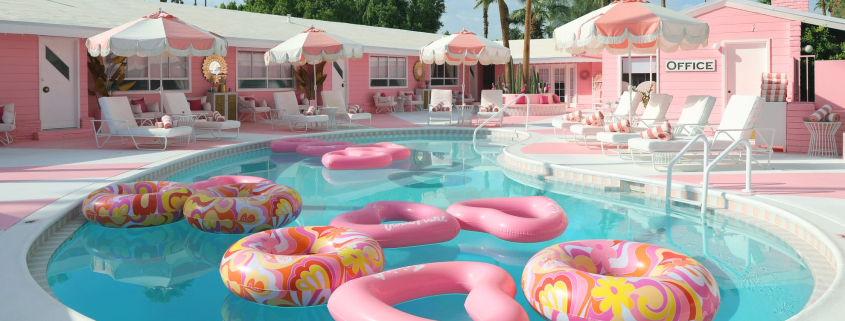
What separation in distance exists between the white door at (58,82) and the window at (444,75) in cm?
1369

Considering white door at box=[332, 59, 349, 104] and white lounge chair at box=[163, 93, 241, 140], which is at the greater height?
white door at box=[332, 59, 349, 104]

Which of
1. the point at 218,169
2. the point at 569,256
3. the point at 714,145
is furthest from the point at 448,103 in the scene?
the point at 569,256

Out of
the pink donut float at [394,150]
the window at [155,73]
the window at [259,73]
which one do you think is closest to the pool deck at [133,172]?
the pink donut float at [394,150]

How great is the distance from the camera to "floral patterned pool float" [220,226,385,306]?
159 inches

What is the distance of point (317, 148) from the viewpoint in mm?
10961

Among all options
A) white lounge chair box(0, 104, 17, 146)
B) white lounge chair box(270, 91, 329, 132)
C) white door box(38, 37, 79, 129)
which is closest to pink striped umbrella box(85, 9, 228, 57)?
white lounge chair box(0, 104, 17, 146)

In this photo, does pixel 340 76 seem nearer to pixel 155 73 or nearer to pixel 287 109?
pixel 287 109

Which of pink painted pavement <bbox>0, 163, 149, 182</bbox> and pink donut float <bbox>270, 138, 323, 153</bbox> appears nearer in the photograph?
pink painted pavement <bbox>0, 163, 149, 182</bbox>

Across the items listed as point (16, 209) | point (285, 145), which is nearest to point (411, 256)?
point (16, 209)

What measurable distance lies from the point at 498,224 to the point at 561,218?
1.75ft

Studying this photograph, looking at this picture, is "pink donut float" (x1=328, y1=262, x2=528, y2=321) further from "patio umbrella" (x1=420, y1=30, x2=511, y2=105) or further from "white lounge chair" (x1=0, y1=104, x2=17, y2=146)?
"patio umbrella" (x1=420, y1=30, x2=511, y2=105)

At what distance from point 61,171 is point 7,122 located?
13.2 feet

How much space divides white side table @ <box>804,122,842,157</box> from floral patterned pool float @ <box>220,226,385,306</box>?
7.73 meters

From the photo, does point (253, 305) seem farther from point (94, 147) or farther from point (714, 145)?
point (94, 147)
